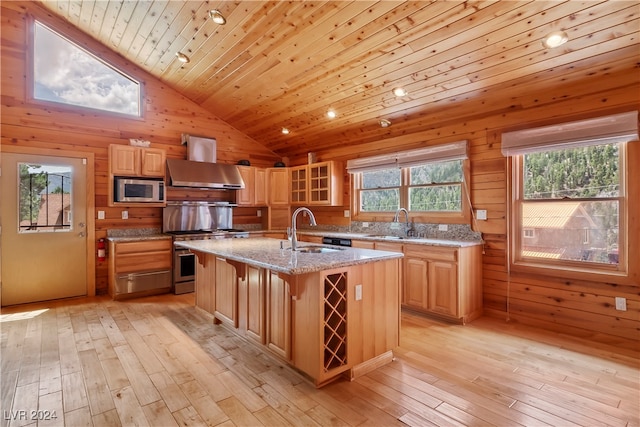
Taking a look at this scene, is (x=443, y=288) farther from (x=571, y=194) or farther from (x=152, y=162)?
(x=152, y=162)

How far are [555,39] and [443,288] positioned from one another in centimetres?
249

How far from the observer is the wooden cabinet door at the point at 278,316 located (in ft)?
8.09

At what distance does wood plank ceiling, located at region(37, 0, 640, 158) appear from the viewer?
8.50 feet

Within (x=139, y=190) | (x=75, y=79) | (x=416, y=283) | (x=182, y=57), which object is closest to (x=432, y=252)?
(x=416, y=283)

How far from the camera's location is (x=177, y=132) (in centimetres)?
549

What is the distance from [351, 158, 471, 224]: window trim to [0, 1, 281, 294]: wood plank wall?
2.26m

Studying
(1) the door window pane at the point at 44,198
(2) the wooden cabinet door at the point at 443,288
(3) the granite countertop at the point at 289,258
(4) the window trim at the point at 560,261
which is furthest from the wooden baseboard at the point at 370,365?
(1) the door window pane at the point at 44,198

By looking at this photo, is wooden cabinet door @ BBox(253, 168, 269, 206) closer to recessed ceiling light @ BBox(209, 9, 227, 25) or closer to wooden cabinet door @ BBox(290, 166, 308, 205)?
wooden cabinet door @ BBox(290, 166, 308, 205)

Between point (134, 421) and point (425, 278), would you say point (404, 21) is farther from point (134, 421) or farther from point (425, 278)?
point (134, 421)

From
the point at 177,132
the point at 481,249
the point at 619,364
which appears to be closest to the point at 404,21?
the point at 481,249

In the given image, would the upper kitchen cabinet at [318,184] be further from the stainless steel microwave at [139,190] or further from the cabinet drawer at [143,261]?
the cabinet drawer at [143,261]

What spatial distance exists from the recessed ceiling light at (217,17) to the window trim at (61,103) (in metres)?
2.45

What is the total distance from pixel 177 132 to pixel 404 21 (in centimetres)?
412

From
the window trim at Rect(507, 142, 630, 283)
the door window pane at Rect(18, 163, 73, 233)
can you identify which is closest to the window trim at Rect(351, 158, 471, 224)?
the window trim at Rect(507, 142, 630, 283)
